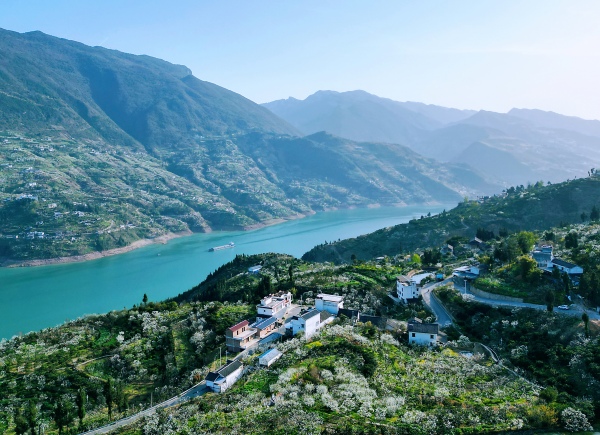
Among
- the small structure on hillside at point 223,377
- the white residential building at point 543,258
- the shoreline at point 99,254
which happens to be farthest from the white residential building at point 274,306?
the shoreline at point 99,254

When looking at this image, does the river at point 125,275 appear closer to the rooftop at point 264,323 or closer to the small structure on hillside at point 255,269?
the small structure on hillside at point 255,269

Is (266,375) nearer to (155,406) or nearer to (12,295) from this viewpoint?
(155,406)

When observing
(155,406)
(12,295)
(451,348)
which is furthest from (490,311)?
(12,295)

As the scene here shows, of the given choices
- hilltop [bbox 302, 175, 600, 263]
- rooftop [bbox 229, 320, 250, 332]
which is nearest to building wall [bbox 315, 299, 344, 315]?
rooftop [bbox 229, 320, 250, 332]

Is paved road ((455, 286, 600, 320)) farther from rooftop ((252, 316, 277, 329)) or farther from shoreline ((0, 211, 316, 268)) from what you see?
shoreline ((0, 211, 316, 268))

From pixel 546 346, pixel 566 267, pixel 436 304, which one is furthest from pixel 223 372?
pixel 566 267

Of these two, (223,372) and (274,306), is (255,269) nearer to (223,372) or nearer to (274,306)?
(274,306)
